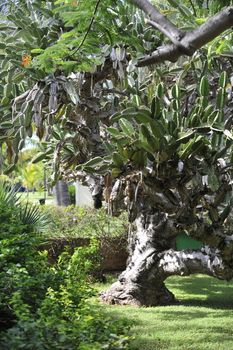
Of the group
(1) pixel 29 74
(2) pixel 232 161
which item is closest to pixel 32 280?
(2) pixel 232 161

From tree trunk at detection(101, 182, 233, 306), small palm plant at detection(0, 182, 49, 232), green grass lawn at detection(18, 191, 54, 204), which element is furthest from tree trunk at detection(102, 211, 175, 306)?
green grass lawn at detection(18, 191, 54, 204)

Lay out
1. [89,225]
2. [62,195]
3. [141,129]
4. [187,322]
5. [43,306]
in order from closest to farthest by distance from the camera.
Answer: [43,306], [141,129], [187,322], [89,225], [62,195]

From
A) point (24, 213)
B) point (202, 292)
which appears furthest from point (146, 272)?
point (202, 292)

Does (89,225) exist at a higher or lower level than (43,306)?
higher

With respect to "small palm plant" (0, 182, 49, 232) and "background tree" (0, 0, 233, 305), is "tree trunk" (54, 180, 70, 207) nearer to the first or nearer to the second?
"background tree" (0, 0, 233, 305)

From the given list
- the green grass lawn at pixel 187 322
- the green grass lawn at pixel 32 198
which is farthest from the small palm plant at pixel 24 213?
the green grass lawn at pixel 187 322

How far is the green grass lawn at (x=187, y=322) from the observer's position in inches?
256

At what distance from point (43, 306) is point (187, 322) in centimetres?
420

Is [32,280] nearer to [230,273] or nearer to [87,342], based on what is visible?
[87,342]

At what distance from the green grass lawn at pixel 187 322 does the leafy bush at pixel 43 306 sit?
3.66 feet

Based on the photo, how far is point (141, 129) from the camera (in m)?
6.07

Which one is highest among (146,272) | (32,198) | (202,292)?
(32,198)

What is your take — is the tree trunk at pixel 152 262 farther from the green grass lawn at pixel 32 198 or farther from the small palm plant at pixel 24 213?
the green grass lawn at pixel 32 198

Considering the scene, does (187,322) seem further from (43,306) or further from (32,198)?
(32,198)
